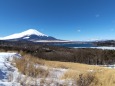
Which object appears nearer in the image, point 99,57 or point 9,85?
point 9,85

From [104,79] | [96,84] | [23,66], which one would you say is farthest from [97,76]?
[23,66]

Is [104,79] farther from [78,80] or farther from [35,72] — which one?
[35,72]

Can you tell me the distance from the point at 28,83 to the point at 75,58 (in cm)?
10223

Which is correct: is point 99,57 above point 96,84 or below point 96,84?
below

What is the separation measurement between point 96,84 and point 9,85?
315 centimetres

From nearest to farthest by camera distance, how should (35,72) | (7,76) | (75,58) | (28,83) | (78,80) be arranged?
1. (28,83)
2. (7,76)
3. (78,80)
4. (35,72)
5. (75,58)

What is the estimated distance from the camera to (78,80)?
6.91 m

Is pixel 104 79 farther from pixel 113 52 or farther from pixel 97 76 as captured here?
pixel 113 52

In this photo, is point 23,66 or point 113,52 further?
point 113,52

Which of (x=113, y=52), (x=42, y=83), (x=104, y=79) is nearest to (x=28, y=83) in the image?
(x=42, y=83)

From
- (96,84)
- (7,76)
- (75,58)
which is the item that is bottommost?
(75,58)

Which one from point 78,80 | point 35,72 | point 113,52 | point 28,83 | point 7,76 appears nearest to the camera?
point 28,83

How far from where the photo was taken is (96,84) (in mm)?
7047

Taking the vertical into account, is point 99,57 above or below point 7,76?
below
